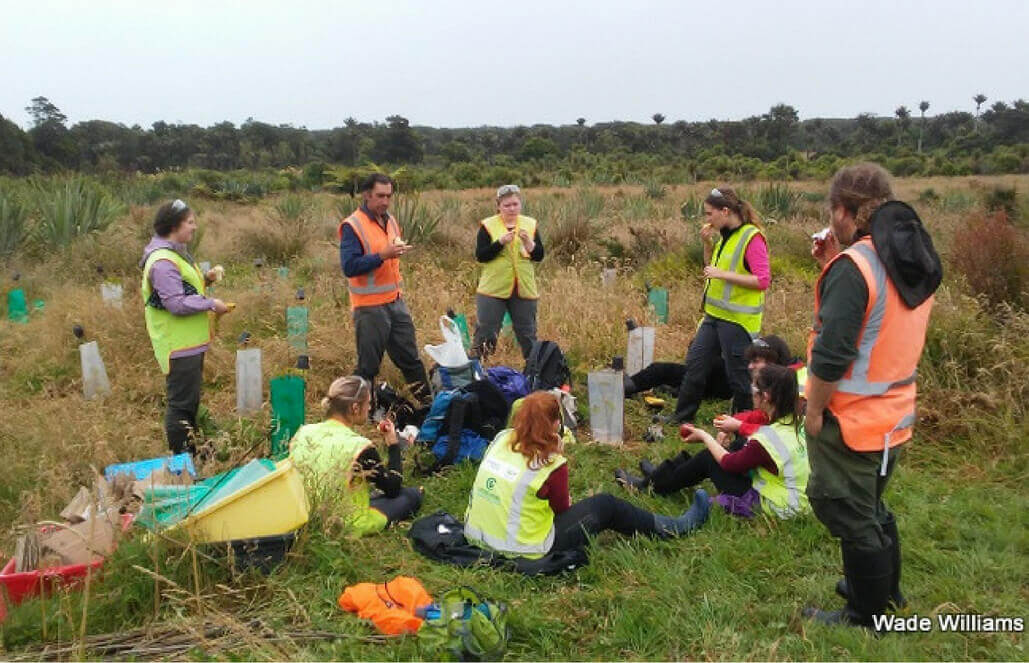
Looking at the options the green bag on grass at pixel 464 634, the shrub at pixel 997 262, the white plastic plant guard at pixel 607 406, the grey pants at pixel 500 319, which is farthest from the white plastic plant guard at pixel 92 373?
the shrub at pixel 997 262

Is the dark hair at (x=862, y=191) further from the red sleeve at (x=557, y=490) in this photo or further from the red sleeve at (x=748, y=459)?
the red sleeve at (x=557, y=490)

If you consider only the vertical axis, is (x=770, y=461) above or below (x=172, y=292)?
below

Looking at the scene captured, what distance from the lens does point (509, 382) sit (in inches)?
208

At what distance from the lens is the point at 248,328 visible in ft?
26.2

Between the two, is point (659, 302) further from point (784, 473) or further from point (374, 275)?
point (784, 473)

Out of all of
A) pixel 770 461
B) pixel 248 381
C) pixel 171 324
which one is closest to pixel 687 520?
pixel 770 461

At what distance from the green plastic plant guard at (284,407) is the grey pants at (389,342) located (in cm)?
62

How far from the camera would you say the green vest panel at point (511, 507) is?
3395 mm

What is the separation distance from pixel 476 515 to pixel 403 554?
1.39ft

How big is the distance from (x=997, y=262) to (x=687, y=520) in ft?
14.3

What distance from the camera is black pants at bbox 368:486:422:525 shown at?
3977 mm

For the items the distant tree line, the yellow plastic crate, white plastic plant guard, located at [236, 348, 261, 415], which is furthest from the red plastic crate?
the distant tree line

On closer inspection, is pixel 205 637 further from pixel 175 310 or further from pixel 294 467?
pixel 175 310

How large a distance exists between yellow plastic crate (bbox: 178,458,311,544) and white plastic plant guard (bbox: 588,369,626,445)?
2268 mm
